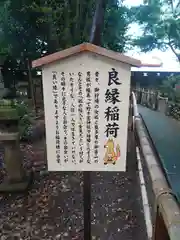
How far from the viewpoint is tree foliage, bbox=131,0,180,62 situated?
16.2 m

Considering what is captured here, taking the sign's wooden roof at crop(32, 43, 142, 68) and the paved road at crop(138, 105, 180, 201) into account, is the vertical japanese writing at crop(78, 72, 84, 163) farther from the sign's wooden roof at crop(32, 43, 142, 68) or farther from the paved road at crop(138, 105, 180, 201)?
the paved road at crop(138, 105, 180, 201)

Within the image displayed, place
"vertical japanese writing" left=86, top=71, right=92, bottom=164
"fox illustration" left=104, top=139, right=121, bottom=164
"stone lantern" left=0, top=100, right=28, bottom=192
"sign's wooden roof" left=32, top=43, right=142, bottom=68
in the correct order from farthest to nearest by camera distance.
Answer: "stone lantern" left=0, top=100, right=28, bottom=192 → "fox illustration" left=104, top=139, right=121, bottom=164 → "vertical japanese writing" left=86, top=71, right=92, bottom=164 → "sign's wooden roof" left=32, top=43, right=142, bottom=68

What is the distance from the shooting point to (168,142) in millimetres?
7719

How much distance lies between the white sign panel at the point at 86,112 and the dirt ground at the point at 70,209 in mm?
1314

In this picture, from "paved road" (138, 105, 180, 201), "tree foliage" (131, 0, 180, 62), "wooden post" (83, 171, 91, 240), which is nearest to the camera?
"wooden post" (83, 171, 91, 240)

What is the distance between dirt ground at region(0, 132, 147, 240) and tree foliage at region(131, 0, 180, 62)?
1327 centimetres

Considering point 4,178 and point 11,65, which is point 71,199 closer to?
point 4,178

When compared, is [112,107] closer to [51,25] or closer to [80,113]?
[80,113]

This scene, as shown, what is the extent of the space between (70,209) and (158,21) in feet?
52.0

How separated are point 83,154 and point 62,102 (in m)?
0.47

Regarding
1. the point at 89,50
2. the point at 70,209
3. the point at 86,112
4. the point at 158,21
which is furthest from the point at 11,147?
the point at 158,21

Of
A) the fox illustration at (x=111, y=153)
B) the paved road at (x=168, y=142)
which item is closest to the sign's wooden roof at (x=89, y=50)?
the fox illustration at (x=111, y=153)

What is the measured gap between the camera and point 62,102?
82.8 inches

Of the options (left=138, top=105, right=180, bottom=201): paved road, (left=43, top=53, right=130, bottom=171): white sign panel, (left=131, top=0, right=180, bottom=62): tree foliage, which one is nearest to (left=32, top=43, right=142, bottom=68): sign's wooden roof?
(left=43, top=53, right=130, bottom=171): white sign panel
